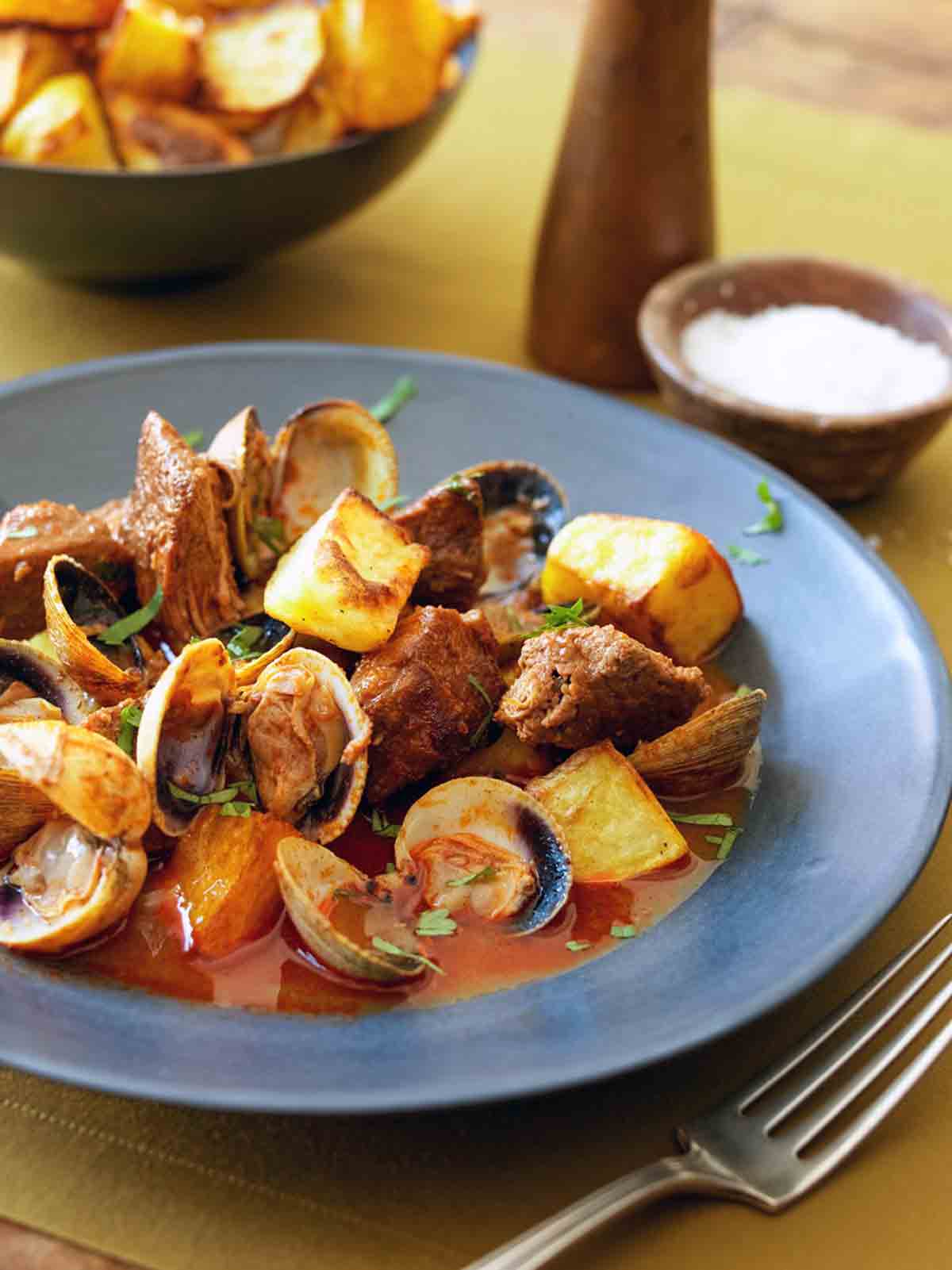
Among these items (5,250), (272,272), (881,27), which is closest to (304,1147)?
(5,250)

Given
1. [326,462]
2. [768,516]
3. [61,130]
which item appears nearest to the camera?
[326,462]

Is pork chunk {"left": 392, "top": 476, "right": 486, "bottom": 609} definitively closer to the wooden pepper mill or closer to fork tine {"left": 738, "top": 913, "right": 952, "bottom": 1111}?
fork tine {"left": 738, "top": 913, "right": 952, "bottom": 1111}

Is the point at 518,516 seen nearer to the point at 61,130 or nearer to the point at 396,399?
the point at 396,399

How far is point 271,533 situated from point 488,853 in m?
0.84

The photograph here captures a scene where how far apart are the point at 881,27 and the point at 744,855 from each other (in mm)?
4797

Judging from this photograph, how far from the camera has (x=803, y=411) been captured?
3.33m

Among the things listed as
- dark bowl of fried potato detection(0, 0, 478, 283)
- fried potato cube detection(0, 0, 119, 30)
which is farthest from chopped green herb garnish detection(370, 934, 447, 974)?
fried potato cube detection(0, 0, 119, 30)

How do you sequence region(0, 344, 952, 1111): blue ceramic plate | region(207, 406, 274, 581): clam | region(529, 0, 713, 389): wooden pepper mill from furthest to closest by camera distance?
region(529, 0, 713, 389): wooden pepper mill < region(207, 406, 274, 581): clam < region(0, 344, 952, 1111): blue ceramic plate

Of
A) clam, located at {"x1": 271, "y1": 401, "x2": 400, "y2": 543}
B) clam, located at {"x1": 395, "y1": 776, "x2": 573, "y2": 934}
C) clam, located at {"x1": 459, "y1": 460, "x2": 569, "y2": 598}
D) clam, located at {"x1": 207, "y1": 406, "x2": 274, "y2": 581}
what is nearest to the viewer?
clam, located at {"x1": 395, "y1": 776, "x2": 573, "y2": 934}

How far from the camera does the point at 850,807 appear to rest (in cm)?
234

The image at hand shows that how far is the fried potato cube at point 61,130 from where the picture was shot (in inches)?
134

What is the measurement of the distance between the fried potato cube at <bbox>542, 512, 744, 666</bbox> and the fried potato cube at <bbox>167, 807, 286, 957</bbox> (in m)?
0.79

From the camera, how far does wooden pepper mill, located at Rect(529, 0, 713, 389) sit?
11.9 ft

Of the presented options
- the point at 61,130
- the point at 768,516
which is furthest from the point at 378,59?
the point at 768,516
